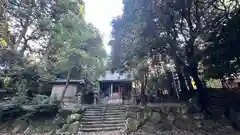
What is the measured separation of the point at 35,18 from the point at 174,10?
42.7 ft

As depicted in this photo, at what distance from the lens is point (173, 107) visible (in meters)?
9.96

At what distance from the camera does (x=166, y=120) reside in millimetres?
9266

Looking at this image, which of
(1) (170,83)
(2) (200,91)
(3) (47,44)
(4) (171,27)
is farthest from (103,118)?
(3) (47,44)

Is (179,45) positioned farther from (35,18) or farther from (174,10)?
(35,18)

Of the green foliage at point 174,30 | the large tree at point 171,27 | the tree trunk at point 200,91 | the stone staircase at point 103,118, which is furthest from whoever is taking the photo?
the tree trunk at point 200,91

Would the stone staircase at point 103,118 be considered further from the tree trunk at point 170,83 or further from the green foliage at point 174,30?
the tree trunk at point 170,83

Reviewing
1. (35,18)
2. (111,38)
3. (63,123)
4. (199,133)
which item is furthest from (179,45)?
(35,18)

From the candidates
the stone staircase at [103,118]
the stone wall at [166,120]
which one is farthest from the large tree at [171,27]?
the stone staircase at [103,118]

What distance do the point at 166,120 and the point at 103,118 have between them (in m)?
3.63

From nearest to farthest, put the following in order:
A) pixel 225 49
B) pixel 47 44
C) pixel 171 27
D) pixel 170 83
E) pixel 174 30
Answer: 1. pixel 225 49
2. pixel 171 27
3. pixel 174 30
4. pixel 170 83
5. pixel 47 44

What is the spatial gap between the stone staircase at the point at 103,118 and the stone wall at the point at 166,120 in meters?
0.53

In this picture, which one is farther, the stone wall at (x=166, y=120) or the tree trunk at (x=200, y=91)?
the tree trunk at (x=200, y=91)

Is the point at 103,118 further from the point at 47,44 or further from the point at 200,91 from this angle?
the point at 47,44

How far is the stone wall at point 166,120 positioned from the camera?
28.4 ft
